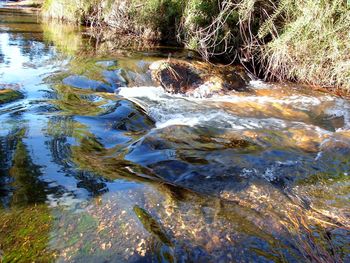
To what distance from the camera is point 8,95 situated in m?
4.82

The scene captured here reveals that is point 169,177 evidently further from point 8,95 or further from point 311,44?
point 311,44

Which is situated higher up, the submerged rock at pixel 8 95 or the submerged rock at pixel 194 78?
the submerged rock at pixel 194 78

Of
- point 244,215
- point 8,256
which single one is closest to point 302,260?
point 244,215

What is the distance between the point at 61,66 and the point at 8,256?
5897 millimetres

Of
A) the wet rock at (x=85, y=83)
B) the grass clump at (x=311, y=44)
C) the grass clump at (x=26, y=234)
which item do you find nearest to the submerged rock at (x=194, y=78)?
the grass clump at (x=311, y=44)

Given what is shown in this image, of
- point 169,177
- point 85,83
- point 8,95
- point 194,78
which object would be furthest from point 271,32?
point 8,95

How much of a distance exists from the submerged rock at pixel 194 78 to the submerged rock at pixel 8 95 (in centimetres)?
263

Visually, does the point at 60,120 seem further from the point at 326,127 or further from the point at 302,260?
the point at 326,127

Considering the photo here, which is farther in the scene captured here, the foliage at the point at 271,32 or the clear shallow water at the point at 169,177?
the foliage at the point at 271,32

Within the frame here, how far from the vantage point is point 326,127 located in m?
4.91

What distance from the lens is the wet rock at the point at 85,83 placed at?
19.2ft

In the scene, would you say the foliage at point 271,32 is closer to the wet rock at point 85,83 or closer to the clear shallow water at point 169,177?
the clear shallow water at point 169,177

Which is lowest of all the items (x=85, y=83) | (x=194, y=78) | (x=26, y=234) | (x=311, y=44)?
(x=85, y=83)

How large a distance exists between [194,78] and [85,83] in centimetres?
213
